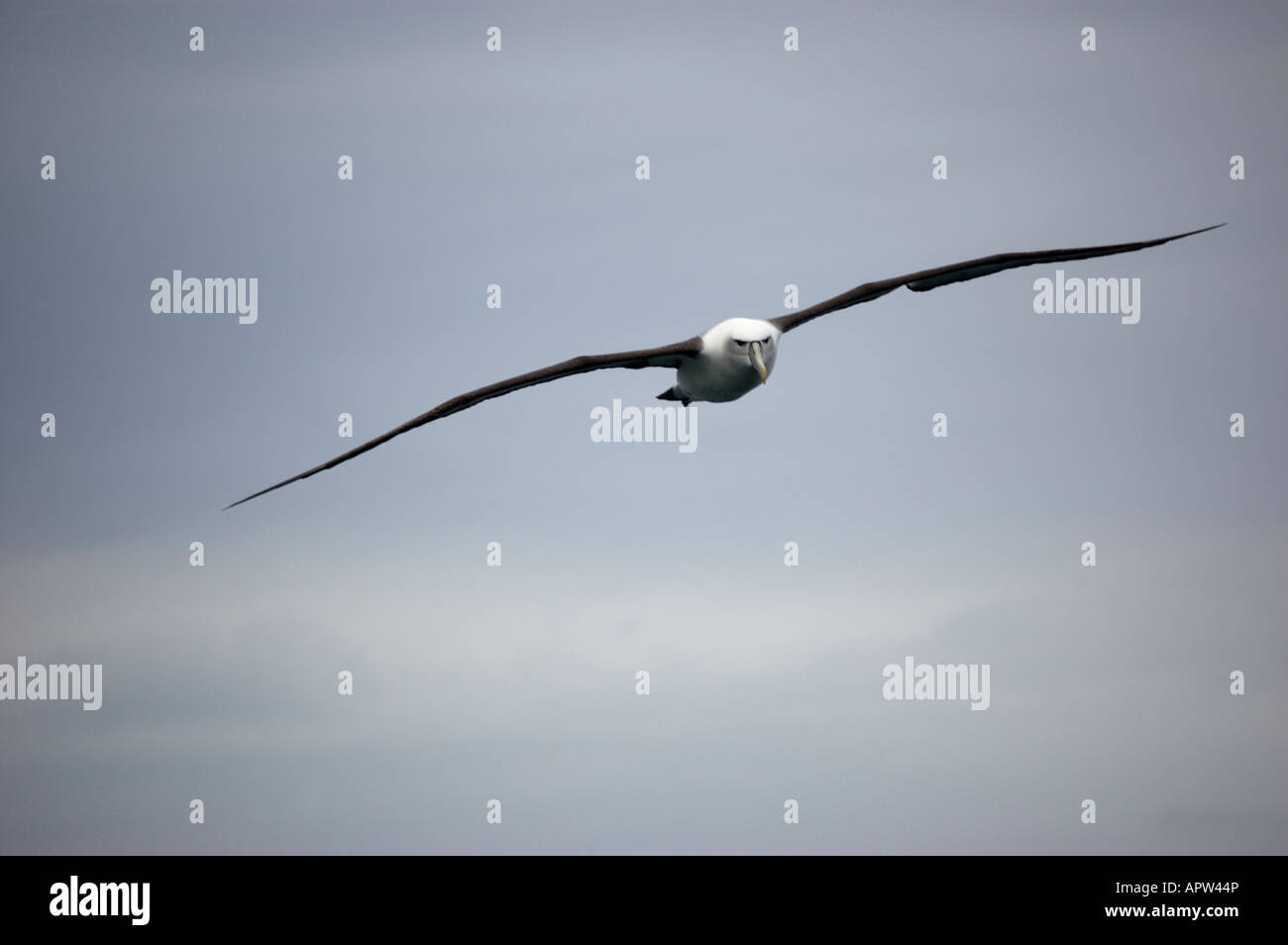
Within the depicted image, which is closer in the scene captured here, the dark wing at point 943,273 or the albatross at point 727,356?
the albatross at point 727,356

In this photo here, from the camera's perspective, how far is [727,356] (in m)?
25.8

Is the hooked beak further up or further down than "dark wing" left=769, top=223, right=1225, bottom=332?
further down

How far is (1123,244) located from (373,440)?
13.0 metres

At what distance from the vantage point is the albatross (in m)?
24.9

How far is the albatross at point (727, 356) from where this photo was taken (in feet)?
81.8

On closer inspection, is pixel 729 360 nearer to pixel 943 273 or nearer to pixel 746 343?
pixel 746 343

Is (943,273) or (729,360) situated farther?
(943,273)

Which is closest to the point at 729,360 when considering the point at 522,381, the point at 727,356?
the point at 727,356

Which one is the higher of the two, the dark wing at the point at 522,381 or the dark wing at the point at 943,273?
the dark wing at the point at 943,273

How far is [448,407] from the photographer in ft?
82.6

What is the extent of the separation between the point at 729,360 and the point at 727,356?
70 mm
